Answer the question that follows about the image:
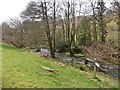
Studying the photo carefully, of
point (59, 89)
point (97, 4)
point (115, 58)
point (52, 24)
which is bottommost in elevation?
point (59, 89)

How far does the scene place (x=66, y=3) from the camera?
3569cm

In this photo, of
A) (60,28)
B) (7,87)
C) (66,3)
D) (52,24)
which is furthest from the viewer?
(60,28)

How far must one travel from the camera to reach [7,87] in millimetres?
7391

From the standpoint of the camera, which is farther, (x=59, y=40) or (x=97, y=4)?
(x=59, y=40)

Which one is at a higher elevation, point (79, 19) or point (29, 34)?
point (79, 19)

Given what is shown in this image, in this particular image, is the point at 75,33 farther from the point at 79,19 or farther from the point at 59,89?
the point at 59,89

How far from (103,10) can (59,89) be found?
83.3 feet

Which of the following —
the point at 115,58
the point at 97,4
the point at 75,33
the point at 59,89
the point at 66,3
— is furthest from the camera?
the point at 75,33

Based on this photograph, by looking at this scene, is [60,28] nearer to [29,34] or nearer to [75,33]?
[75,33]

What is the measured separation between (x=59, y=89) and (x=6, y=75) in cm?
218

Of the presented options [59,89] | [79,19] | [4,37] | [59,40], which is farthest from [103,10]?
[59,89]

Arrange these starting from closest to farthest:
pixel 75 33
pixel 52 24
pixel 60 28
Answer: pixel 52 24 → pixel 75 33 → pixel 60 28

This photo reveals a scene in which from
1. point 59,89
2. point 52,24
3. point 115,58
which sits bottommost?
point 59,89

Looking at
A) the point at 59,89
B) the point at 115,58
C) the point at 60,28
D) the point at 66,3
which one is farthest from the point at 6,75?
the point at 60,28
